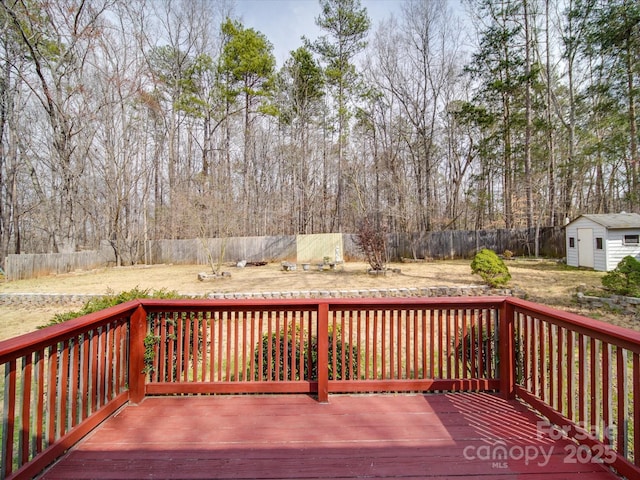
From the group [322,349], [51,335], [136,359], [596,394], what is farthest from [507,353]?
→ [51,335]

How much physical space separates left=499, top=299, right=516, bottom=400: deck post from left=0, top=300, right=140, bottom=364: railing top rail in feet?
9.75

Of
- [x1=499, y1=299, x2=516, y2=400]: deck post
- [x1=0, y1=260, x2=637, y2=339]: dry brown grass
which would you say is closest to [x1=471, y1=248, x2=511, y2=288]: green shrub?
[x1=0, y1=260, x2=637, y2=339]: dry brown grass

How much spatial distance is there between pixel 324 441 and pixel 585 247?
12707 millimetres

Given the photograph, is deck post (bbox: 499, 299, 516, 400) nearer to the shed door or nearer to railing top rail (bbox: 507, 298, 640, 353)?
railing top rail (bbox: 507, 298, 640, 353)

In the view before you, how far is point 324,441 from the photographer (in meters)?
1.82

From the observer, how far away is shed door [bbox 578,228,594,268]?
10008 mm

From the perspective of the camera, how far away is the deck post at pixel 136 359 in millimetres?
2283

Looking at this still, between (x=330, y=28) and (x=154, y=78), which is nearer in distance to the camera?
(x=154, y=78)

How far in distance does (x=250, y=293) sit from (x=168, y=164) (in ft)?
46.0

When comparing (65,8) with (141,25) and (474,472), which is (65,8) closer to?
(141,25)

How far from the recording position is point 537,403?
6.85ft

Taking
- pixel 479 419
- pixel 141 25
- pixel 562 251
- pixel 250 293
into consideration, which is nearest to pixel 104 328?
pixel 479 419

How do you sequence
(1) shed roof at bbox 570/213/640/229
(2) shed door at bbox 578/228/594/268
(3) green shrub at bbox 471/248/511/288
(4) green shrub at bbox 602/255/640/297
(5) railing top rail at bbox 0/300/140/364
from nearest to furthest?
1. (5) railing top rail at bbox 0/300/140/364
2. (4) green shrub at bbox 602/255/640/297
3. (3) green shrub at bbox 471/248/511/288
4. (1) shed roof at bbox 570/213/640/229
5. (2) shed door at bbox 578/228/594/268

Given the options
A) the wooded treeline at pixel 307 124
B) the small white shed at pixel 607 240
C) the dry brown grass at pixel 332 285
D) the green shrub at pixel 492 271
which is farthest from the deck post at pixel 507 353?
the small white shed at pixel 607 240
